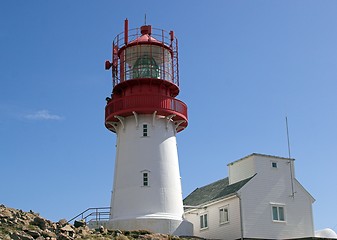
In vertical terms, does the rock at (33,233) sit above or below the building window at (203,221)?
below

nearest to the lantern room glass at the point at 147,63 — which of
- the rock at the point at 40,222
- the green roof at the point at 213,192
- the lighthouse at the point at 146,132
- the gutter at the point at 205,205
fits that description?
the lighthouse at the point at 146,132

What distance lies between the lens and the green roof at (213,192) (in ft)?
141

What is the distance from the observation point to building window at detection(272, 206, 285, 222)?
42.2 meters

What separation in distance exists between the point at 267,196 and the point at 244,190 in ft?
5.91

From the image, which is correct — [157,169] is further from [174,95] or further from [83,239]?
[83,239]

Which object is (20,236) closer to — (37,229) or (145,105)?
(37,229)

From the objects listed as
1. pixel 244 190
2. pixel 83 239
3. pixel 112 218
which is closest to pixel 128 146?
pixel 112 218

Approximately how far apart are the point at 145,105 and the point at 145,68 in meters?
2.97

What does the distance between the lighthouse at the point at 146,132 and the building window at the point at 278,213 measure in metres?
5.53

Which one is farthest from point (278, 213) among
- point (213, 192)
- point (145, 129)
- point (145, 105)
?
point (145, 105)

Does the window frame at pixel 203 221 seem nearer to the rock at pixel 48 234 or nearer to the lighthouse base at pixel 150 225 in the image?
the lighthouse base at pixel 150 225

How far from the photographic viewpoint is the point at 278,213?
42438mm

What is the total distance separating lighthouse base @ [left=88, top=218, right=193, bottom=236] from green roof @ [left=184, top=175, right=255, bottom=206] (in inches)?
161

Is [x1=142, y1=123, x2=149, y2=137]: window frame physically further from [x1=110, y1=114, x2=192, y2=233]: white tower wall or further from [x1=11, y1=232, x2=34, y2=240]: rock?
[x1=11, y1=232, x2=34, y2=240]: rock
